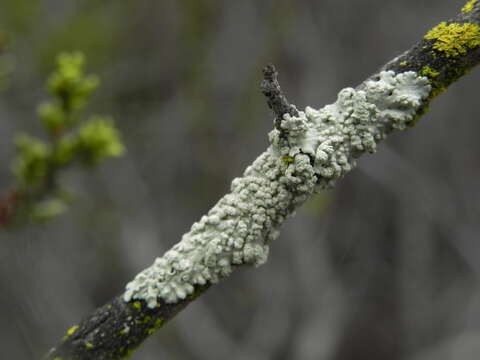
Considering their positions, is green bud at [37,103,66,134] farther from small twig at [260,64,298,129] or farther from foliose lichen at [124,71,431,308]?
small twig at [260,64,298,129]

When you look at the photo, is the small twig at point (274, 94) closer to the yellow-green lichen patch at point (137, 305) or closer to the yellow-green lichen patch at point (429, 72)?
the yellow-green lichen patch at point (429, 72)

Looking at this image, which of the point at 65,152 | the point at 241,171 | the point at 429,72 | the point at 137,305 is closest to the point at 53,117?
the point at 65,152

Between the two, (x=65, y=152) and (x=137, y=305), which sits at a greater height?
(x=65, y=152)

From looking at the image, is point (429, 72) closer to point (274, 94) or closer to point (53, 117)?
point (274, 94)

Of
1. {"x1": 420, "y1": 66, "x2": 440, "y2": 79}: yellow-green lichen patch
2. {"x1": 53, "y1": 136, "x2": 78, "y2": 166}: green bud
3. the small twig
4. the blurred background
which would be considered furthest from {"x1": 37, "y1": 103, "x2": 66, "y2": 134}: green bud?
the blurred background

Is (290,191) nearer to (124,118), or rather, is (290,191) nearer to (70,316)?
(70,316)

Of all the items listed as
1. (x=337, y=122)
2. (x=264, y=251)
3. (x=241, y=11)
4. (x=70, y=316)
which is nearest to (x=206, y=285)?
(x=264, y=251)
